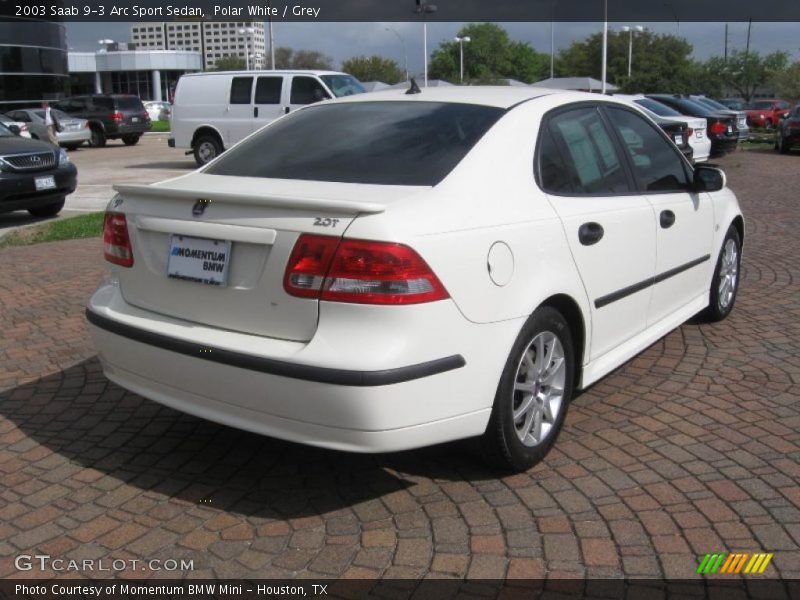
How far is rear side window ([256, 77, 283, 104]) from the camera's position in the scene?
59.9 ft

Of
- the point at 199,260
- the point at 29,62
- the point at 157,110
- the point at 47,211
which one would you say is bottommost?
the point at 47,211

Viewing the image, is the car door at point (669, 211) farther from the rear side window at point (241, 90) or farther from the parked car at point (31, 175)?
the rear side window at point (241, 90)

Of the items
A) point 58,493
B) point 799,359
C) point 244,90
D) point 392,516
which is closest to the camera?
point 392,516

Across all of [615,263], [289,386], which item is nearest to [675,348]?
[615,263]

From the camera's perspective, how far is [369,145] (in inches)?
151

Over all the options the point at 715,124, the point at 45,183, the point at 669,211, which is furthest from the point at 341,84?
the point at 669,211

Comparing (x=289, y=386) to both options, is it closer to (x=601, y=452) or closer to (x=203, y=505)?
(x=203, y=505)

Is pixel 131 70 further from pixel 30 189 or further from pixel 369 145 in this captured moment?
pixel 369 145

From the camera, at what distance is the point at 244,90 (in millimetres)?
18703

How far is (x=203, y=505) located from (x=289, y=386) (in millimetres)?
756

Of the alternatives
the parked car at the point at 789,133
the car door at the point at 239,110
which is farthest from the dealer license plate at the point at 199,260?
the parked car at the point at 789,133

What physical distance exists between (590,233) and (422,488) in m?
1.40
